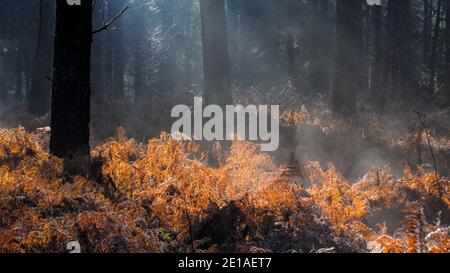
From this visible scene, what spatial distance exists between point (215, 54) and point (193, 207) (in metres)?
7.45

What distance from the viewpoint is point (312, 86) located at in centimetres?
2253

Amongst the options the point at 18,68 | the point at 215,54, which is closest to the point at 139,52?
the point at 18,68

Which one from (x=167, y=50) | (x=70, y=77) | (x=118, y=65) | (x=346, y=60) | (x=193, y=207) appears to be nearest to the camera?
(x=193, y=207)

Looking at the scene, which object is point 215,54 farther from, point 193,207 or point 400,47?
point 400,47

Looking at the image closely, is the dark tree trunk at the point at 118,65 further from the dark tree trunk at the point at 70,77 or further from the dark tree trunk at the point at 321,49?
the dark tree trunk at the point at 70,77

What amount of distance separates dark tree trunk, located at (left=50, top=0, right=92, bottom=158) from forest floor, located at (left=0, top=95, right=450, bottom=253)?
30 centimetres

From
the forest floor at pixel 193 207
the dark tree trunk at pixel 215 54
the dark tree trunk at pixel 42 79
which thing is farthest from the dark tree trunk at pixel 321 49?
the forest floor at pixel 193 207

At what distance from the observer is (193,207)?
4.45 m

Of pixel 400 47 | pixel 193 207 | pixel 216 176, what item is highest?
pixel 400 47

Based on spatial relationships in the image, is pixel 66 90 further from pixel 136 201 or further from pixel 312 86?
pixel 312 86

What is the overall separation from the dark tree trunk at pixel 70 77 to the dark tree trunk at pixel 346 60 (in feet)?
21.3

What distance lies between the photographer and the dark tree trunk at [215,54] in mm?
11289
